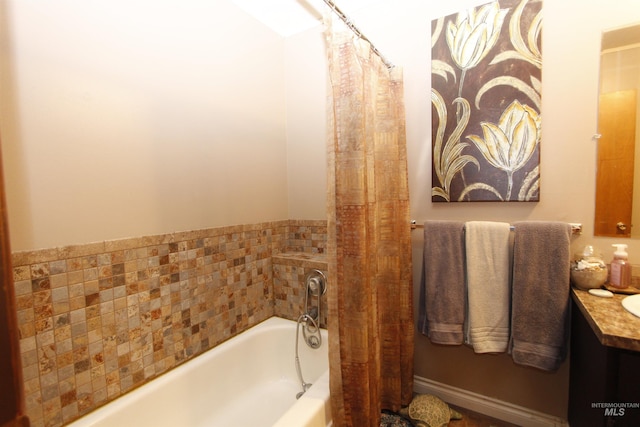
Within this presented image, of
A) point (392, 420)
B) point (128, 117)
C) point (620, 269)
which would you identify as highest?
point (128, 117)

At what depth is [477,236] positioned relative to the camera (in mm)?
1377

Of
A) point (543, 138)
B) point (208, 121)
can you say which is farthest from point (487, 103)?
point (208, 121)

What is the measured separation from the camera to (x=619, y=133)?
3.91ft

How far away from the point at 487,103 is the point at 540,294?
964mm

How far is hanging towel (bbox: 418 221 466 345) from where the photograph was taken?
1408 millimetres

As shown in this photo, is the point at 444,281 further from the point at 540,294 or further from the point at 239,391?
the point at 239,391

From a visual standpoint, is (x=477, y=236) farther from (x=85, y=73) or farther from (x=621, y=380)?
(x=85, y=73)

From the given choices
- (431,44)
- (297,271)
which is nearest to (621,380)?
(297,271)

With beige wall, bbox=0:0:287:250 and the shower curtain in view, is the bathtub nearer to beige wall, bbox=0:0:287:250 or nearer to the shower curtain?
the shower curtain

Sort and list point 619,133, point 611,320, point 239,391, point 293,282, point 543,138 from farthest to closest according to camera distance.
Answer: point 293,282
point 239,391
point 543,138
point 619,133
point 611,320

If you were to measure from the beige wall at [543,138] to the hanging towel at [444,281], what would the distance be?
0.16m

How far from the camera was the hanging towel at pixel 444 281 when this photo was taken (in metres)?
1.41

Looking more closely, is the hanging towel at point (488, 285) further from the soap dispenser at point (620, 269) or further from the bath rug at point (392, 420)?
the bath rug at point (392, 420)

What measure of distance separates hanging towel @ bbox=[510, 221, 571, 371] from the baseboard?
44cm
